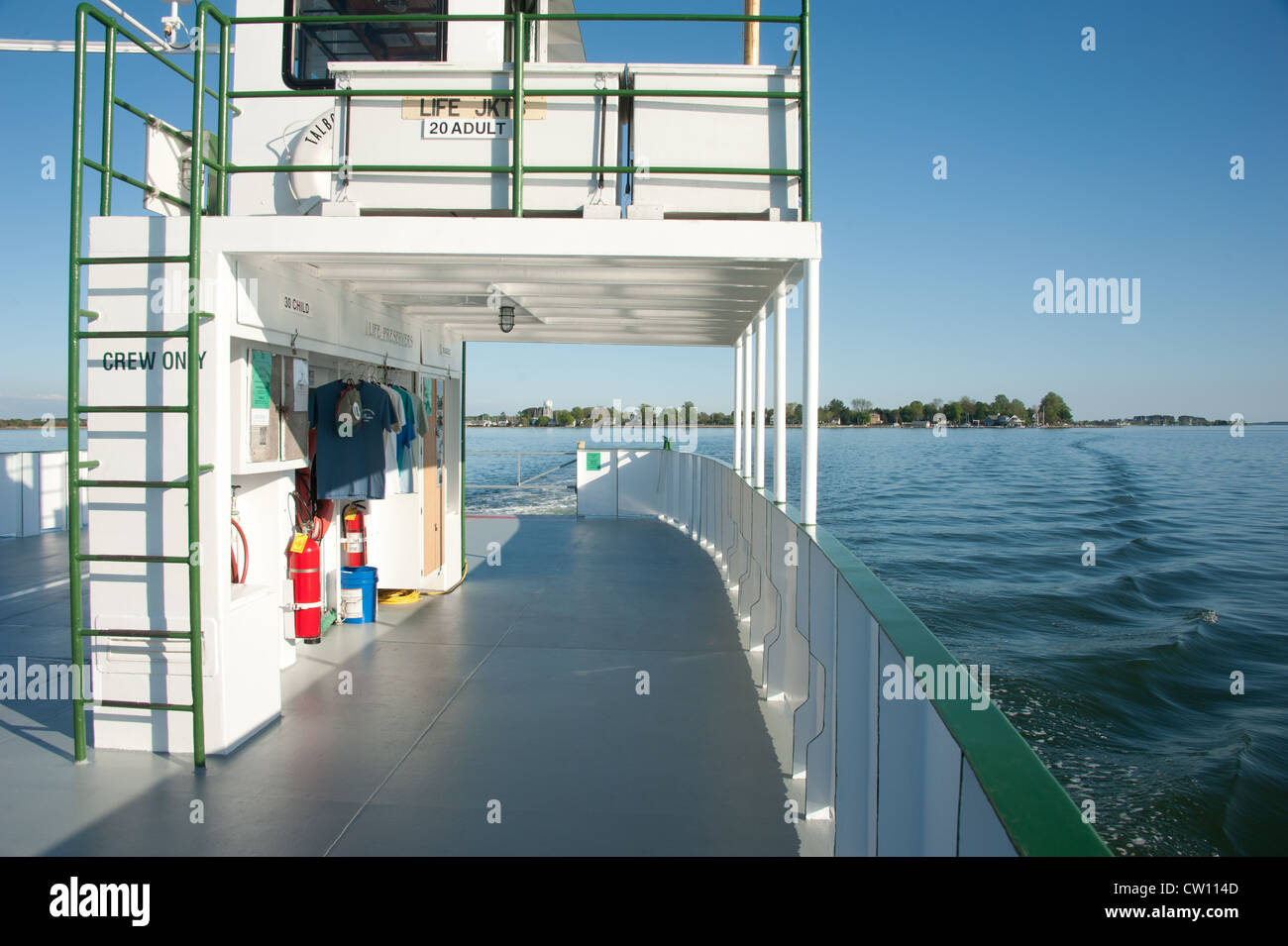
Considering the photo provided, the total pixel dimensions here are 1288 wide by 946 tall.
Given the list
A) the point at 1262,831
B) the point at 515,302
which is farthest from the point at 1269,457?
the point at 515,302

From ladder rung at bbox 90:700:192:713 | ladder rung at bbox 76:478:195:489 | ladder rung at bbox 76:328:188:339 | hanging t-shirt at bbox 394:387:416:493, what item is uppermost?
ladder rung at bbox 76:328:188:339

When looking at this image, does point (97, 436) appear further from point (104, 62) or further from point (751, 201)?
point (751, 201)

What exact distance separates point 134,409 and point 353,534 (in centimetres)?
319

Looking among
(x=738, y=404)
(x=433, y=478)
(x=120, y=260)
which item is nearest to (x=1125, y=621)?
(x=738, y=404)

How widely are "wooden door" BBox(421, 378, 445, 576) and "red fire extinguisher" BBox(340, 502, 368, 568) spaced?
89cm

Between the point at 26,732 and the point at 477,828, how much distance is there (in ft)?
10.5

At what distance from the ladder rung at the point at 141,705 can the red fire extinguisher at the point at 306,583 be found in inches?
77.4

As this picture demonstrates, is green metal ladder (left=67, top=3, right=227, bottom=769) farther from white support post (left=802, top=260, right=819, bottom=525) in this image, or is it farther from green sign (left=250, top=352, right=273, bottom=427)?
white support post (left=802, top=260, right=819, bottom=525)

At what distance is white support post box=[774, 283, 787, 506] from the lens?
6.14 metres

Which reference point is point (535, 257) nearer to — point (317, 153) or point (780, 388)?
point (317, 153)

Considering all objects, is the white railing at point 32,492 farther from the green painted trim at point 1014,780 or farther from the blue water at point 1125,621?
the green painted trim at point 1014,780

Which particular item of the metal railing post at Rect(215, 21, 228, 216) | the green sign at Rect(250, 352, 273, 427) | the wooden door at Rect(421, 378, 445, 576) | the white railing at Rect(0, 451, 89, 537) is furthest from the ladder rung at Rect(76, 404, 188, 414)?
the white railing at Rect(0, 451, 89, 537)

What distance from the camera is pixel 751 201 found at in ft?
16.6

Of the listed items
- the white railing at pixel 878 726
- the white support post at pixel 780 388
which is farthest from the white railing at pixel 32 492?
the white railing at pixel 878 726
